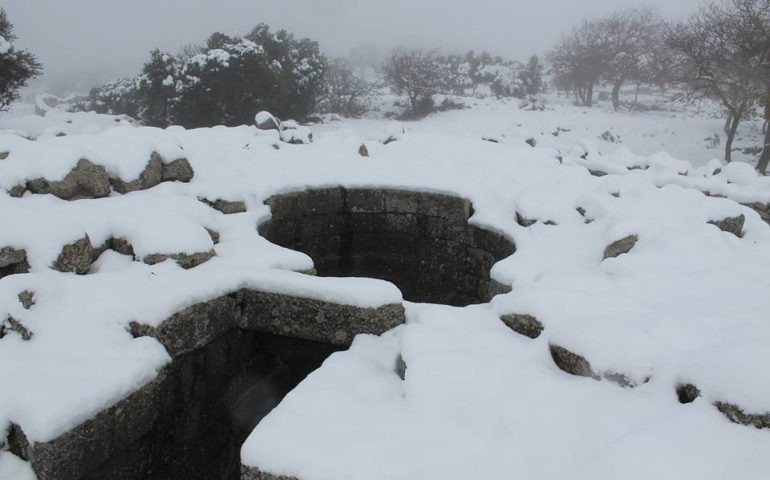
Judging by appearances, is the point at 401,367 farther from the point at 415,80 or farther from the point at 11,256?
the point at 415,80

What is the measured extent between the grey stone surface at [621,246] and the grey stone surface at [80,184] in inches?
199

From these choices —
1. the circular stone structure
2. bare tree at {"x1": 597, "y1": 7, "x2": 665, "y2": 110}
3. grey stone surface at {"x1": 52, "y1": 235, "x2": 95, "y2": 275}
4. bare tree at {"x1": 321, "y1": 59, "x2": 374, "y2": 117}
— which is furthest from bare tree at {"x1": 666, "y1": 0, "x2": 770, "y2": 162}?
grey stone surface at {"x1": 52, "y1": 235, "x2": 95, "y2": 275}

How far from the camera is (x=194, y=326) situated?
367 centimetres

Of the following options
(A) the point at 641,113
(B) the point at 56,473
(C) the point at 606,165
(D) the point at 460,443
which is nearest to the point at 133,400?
(B) the point at 56,473

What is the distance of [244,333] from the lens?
13.5 feet

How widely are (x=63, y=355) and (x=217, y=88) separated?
63.2 feet

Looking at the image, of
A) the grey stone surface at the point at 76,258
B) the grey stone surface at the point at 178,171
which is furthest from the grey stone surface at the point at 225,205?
the grey stone surface at the point at 76,258

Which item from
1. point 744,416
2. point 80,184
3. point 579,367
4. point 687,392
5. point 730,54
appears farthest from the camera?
point 730,54

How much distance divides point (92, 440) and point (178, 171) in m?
4.03

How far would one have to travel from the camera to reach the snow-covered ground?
92.1 inches

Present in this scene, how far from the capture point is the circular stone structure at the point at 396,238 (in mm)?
6562

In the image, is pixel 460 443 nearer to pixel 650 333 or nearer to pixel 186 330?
pixel 650 333

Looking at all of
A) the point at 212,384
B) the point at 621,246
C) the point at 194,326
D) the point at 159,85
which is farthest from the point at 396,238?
the point at 159,85

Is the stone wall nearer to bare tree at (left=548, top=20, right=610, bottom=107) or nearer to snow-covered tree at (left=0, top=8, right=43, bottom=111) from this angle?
snow-covered tree at (left=0, top=8, right=43, bottom=111)
